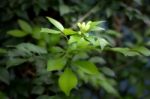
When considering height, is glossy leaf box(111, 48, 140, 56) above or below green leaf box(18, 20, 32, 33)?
below

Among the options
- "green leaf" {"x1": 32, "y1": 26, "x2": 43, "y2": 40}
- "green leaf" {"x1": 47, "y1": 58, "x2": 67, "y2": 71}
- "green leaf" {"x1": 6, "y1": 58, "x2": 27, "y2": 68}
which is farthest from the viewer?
"green leaf" {"x1": 32, "y1": 26, "x2": 43, "y2": 40}

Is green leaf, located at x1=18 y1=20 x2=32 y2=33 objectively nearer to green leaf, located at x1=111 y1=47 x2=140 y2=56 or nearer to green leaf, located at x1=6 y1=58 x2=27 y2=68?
green leaf, located at x1=6 y1=58 x2=27 y2=68

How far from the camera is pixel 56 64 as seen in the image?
3.68 ft

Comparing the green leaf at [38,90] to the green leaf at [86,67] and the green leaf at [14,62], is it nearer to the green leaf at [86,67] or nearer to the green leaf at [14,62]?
the green leaf at [14,62]

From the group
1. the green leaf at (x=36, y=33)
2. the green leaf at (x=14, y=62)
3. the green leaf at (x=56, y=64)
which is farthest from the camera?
the green leaf at (x=36, y=33)

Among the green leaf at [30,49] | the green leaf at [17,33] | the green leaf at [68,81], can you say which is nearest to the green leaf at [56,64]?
the green leaf at [68,81]

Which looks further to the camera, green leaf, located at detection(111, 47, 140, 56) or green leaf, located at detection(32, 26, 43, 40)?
green leaf, located at detection(32, 26, 43, 40)

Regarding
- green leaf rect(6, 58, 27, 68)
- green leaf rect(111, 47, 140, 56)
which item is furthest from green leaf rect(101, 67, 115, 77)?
green leaf rect(6, 58, 27, 68)

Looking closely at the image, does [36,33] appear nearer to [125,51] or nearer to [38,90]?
[38,90]

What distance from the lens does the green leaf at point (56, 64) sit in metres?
1.11

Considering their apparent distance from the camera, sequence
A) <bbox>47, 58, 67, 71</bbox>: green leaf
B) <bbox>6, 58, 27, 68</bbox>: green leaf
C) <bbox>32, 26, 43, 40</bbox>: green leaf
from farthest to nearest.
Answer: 1. <bbox>32, 26, 43, 40</bbox>: green leaf
2. <bbox>6, 58, 27, 68</bbox>: green leaf
3. <bbox>47, 58, 67, 71</bbox>: green leaf

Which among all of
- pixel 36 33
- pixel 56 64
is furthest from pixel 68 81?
pixel 36 33

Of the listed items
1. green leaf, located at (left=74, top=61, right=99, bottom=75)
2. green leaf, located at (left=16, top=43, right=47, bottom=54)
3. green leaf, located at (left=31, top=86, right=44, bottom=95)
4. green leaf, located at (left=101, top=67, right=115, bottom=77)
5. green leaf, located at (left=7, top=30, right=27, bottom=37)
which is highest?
green leaf, located at (left=7, top=30, right=27, bottom=37)

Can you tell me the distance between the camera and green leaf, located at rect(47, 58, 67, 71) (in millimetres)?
1110
